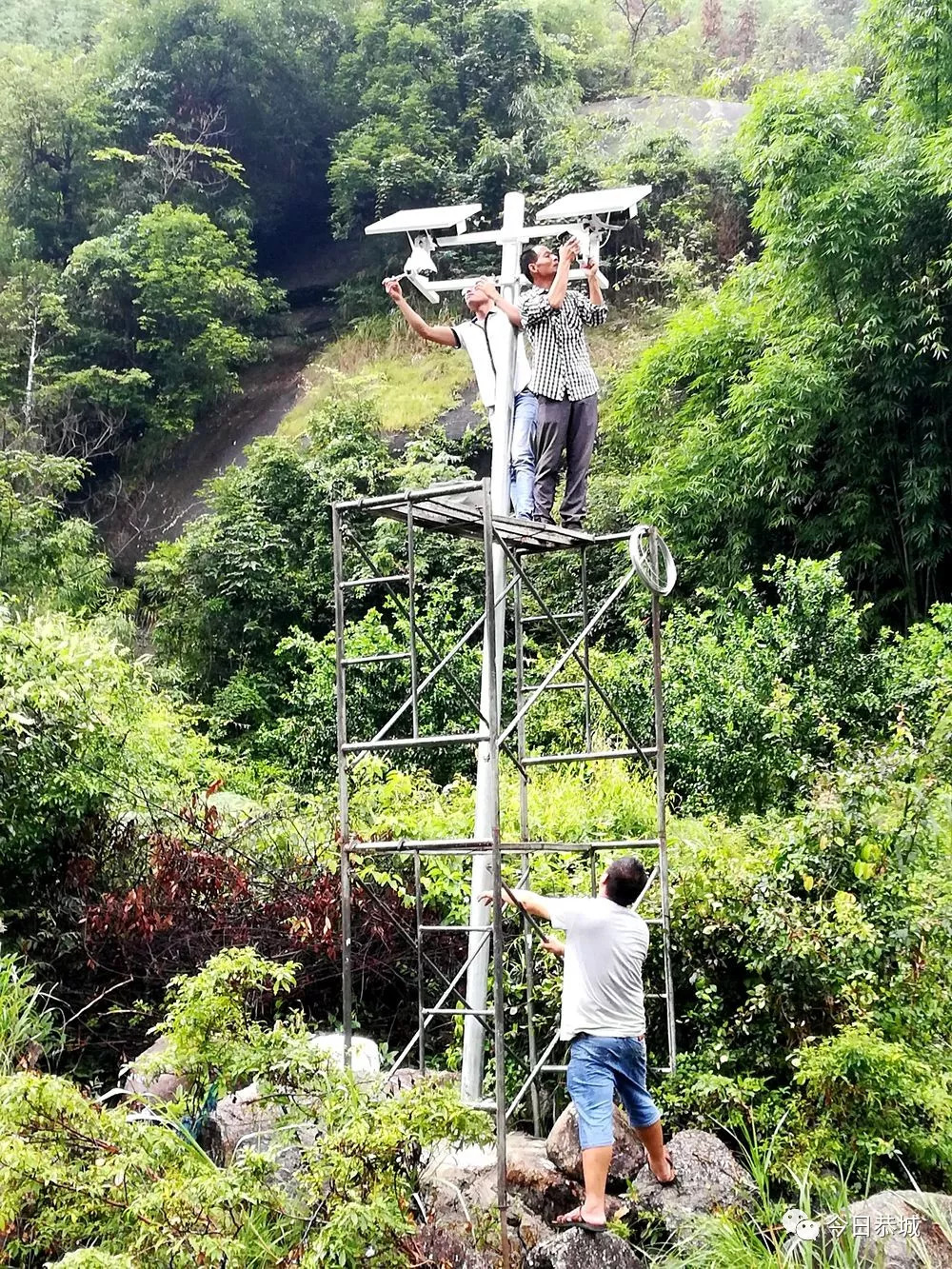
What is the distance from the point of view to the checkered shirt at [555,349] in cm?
599

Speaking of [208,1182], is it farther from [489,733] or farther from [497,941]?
[489,733]

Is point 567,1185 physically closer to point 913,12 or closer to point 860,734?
point 860,734

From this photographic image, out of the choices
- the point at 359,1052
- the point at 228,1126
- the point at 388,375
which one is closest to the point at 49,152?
the point at 388,375

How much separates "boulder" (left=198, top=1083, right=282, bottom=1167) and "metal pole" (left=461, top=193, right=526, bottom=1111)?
2.90ft

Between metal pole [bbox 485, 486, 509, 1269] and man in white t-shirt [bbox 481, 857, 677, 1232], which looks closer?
metal pole [bbox 485, 486, 509, 1269]

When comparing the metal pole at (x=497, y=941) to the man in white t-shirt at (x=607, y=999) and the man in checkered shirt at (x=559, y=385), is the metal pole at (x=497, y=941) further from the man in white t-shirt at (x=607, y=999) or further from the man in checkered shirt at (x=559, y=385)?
the man in checkered shirt at (x=559, y=385)

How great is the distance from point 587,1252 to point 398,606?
3679mm

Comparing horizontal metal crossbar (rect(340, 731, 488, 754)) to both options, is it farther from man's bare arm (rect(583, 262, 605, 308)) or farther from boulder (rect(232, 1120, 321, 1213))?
man's bare arm (rect(583, 262, 605, 308))

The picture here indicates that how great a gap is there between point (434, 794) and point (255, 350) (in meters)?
18.9

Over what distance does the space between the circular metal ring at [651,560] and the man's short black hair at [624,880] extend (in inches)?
53.2

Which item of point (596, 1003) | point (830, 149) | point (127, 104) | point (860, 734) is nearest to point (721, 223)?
point (830, 149)

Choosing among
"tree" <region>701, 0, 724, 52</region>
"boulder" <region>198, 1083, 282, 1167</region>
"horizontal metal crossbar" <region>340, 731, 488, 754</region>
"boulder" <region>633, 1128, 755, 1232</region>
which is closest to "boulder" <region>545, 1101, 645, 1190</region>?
"boulder" <region>633, 1128, 755, 1232</region>

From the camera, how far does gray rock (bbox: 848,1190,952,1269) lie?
451 centimetres

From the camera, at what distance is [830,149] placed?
527 inches
